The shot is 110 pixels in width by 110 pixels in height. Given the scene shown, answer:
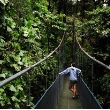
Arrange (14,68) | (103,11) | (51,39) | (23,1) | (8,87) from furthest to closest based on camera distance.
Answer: (51,39) → (103,11) → (23,1) → (14,68) → (8,87)

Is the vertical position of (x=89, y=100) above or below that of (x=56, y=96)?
above

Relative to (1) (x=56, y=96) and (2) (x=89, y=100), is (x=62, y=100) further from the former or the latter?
(2) (x=89, y=100)

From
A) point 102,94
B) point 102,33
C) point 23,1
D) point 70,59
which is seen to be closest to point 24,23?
point 23,1

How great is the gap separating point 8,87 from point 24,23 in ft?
7.37

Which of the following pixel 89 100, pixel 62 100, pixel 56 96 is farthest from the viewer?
pixel 62 100

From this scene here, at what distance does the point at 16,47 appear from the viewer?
429cm

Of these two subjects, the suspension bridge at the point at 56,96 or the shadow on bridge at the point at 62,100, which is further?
the shadow on bridge at the point at 62,100

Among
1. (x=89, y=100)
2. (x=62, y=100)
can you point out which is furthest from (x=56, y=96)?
(x=89, y=100)

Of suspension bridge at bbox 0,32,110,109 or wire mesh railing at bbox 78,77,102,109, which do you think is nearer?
suspension bridge at bbox 0,32,110,109

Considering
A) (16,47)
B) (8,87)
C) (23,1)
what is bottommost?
(8,87)

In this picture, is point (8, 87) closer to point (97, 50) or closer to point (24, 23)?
point (24, 23)

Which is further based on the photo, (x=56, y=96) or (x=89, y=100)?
(x=56, y=96)

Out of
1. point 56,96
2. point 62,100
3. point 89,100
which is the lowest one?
point 62,100

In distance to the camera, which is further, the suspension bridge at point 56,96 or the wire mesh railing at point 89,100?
the wire mesh railing at point 89,100
